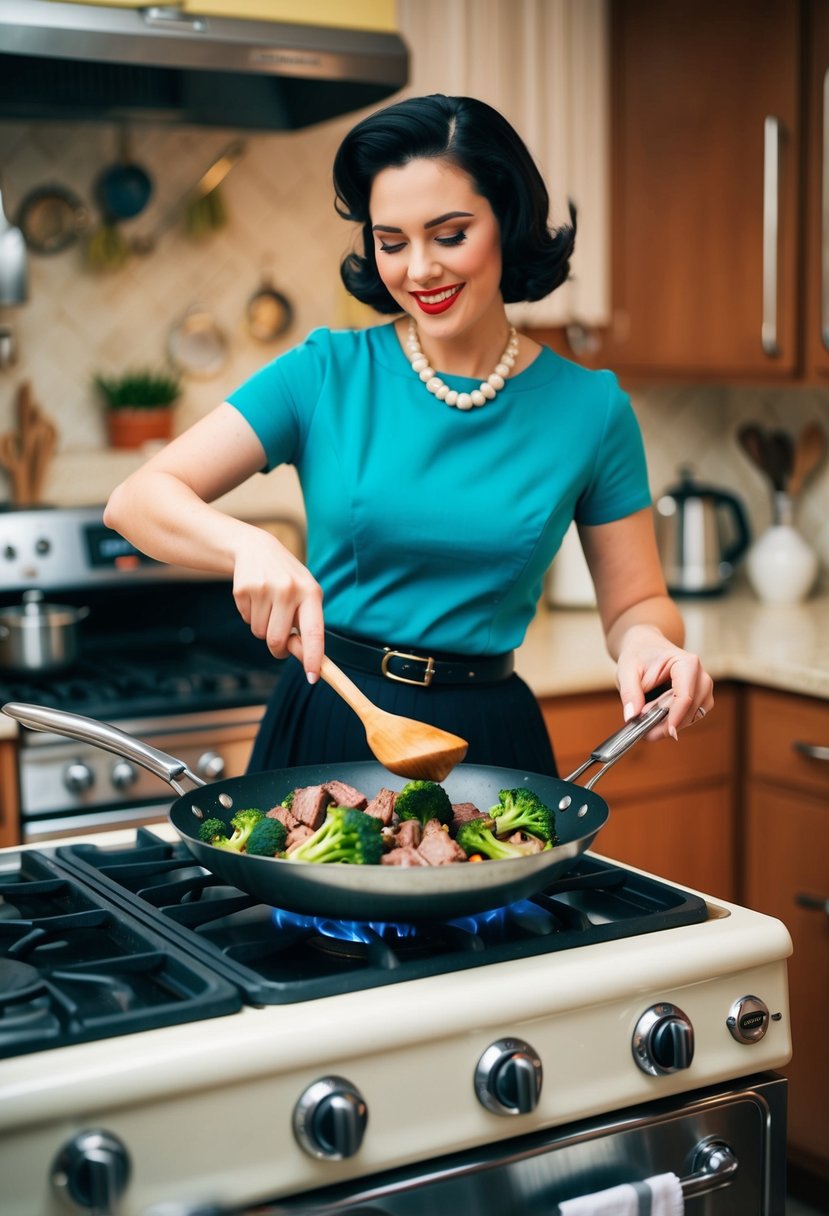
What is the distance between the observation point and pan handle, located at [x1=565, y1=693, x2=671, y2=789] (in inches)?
52.9

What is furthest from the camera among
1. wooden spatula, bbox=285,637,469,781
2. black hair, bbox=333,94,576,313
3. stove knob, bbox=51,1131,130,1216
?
black hair, bbox=333,94,576,313

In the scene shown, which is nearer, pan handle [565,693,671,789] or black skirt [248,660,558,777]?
pan handle [565,693,671,789]

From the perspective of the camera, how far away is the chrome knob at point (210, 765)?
244cm

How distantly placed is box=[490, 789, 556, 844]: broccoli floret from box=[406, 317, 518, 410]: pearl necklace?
601 millimetres

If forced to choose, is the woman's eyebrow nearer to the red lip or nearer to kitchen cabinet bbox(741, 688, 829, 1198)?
the red lip

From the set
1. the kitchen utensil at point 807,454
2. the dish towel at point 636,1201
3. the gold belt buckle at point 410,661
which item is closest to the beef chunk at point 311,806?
the dish towel at point 636,1201

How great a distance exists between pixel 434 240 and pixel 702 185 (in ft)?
5.66

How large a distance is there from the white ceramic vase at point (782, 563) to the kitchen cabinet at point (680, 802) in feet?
1.64

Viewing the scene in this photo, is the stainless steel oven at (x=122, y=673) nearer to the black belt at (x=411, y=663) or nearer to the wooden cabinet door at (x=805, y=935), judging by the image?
the black belt at (x=411, y=663)

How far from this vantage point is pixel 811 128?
113 inches

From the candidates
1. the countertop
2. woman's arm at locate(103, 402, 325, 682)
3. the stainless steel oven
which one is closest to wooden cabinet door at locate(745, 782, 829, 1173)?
the countertop

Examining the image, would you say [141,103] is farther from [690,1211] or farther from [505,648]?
[690,1211]

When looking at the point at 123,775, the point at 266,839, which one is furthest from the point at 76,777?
the point at 266,839

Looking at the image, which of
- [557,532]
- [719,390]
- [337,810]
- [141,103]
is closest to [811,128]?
[719,390]
